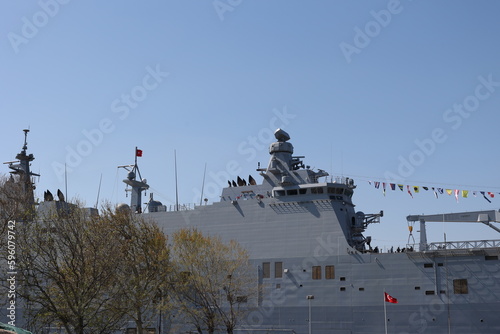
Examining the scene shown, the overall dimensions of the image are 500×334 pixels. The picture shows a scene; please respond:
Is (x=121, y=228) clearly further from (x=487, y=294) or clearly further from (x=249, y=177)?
(x=487, y=294)

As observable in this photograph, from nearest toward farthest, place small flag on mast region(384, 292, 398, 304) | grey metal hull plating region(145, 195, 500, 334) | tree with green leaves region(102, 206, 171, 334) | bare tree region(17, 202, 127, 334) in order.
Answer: bare tree region(17, 202, 127, 334) → tree with green leaves region(102, 206, 171, 334) → small flag on mast region(384, 292, 398, 304) → grey metal hull plating region(145, 195, 500, 334)

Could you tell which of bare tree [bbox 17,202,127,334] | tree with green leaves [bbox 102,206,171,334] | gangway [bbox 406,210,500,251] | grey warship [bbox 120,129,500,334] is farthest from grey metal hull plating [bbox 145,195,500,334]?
bare tree [bbox 17,202,127,334]

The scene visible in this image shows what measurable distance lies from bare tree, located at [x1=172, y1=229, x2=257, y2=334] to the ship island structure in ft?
3.95

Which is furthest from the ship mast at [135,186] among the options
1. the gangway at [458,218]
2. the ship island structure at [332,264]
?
the gangway at [458,218]

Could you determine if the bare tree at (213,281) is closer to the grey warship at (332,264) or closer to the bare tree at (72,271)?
the grey warship at (332,264)

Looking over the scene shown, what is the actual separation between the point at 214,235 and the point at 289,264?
646 cm

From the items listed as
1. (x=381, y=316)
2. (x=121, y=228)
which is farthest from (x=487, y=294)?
(x=121, y=228)

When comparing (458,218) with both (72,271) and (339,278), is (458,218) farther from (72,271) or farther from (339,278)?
(72,271)

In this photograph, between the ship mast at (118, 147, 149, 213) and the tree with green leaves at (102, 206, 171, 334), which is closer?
the tree with green leaves at (102, 206, 171, 334)

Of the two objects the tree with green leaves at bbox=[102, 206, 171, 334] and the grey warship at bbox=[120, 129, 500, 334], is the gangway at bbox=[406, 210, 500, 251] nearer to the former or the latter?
the grey warship at bbox=[120, 129, 500, 334]

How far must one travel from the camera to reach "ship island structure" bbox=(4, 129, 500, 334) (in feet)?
116

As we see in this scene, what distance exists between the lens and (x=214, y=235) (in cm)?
→ 4259

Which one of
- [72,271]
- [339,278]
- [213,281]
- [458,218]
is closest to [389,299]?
[339,278]

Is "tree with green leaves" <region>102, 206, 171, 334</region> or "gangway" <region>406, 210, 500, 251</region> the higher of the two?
"gangway" <region>406, 210, 500, 251</region>
